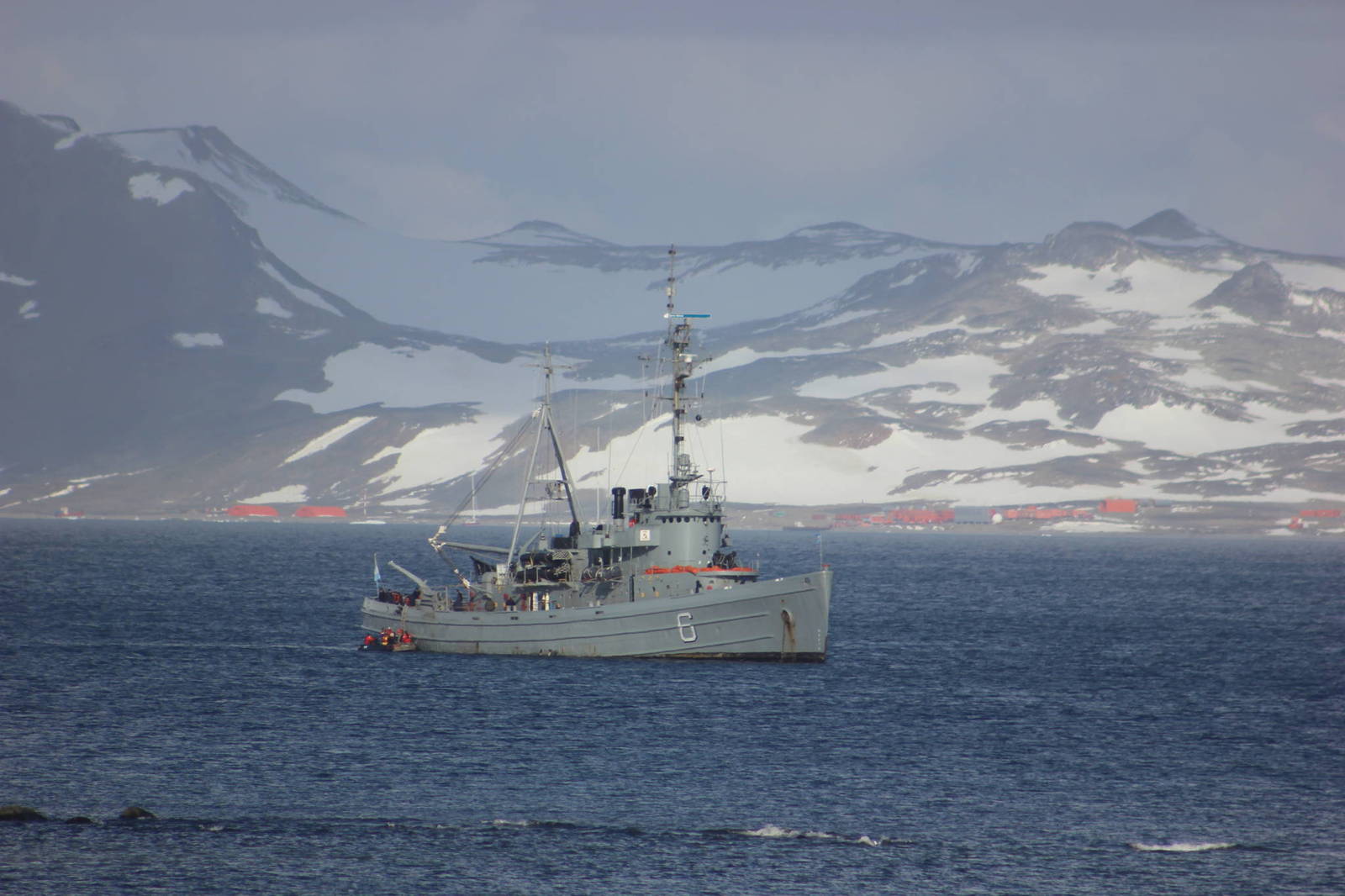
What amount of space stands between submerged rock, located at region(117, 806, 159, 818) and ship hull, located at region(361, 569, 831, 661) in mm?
36888

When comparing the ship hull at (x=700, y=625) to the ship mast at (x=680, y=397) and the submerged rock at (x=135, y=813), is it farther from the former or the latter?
the submerged rock at (x=135, y=813)

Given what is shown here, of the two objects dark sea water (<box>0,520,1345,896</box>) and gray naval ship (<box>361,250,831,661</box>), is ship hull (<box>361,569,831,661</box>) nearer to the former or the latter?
gray naval ship (<box>361,250,831,661</box>)

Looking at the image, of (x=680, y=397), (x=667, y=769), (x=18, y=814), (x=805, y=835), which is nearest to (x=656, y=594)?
(x=680, y=397)

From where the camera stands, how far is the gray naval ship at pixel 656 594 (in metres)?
86.5

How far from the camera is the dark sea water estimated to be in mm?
48812

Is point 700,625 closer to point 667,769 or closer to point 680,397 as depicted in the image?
point 680,397

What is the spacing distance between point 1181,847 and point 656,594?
4068 centimetres

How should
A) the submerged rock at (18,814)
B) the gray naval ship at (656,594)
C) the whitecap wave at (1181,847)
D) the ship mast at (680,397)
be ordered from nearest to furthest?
Result: the whitecap wave at (1181,847) → the submerged rock at (18,814) → the gray naval ship at (656,594) → the ship mast at (680,397)

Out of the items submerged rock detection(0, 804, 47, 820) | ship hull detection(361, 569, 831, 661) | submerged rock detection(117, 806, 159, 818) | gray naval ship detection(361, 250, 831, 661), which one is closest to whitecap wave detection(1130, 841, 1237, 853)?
submerged rock detection(117, 806, 159, 818)

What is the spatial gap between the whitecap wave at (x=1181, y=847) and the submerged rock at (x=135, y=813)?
103ft

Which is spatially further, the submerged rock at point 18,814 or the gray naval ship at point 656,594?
the gray naval ship at point 656,594

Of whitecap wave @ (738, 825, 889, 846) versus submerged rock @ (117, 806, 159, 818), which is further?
submerged rock @ (117, 806, 159, 818)

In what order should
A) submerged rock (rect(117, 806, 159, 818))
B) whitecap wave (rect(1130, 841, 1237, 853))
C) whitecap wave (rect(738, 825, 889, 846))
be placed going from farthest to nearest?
submerged rock (rect(117, 806, 159, 818)) → whitecap wave (rect(738, 825, 889, 846)) → whitecap wave (rect(1130, 841, 1237, 853))

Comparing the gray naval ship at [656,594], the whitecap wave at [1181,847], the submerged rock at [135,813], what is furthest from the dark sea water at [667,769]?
the gray naval ship at [656,594]
